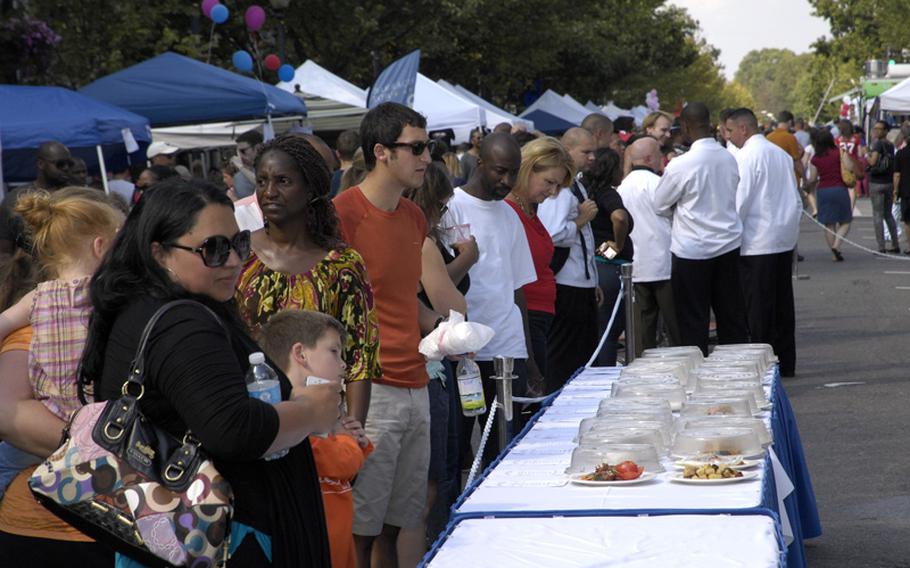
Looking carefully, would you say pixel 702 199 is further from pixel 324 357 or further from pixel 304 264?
pixel 324 357

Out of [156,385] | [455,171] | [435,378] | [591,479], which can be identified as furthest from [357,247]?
[455,171]

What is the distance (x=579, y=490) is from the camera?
448 centimetres

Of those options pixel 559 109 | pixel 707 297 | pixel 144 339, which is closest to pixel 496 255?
pixel 144 339

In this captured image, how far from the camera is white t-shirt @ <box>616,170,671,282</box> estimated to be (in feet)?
38.4

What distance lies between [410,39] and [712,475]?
108 feet

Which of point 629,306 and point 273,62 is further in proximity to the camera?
point 273,62

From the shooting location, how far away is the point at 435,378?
19.9 ft

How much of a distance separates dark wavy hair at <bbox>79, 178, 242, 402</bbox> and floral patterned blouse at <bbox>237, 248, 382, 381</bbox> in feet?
4.14

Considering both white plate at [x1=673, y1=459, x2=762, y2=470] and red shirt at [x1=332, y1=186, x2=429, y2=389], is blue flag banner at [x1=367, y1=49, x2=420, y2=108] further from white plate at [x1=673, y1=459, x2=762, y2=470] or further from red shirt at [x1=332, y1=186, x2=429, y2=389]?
white plate at [x1=673, y1=459, x2=762, y2=470]

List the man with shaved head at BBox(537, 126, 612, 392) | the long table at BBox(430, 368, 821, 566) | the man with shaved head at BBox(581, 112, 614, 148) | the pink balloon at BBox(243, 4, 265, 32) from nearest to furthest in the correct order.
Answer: the long table at BBox(430, 368, 821, 566) → the man with shaved head at BBox(537, 126, 612, 392) → the man with shaved head at BBox(581, 112, 614, 148) → the pink balloon at BBox(243, 4, 265, 32)

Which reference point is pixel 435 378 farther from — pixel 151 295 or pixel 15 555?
A: pixel 151 295

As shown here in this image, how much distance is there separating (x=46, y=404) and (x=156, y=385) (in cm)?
101

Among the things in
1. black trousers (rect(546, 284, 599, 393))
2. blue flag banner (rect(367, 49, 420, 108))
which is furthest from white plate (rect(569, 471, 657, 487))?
blue flag banner (rect(367, 49, 420, 108))

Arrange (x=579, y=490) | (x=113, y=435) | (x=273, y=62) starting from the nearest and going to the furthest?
(x=113, y=435)
(x=579, y=490)
(x=273, y=62)
